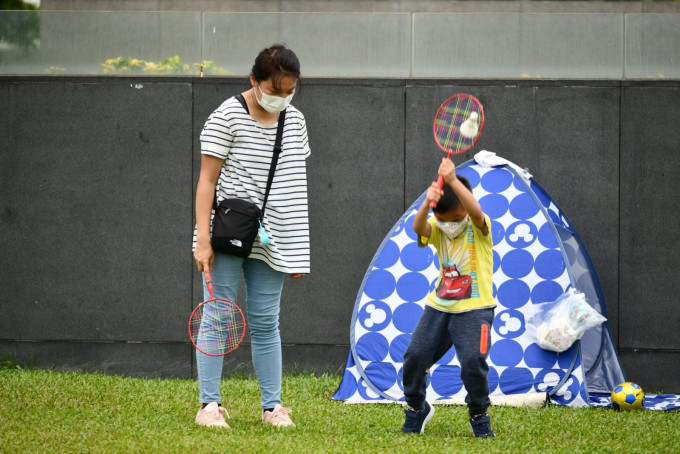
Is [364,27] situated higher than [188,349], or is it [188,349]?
[364,27]

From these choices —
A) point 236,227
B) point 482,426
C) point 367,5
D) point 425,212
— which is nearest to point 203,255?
point 236,227

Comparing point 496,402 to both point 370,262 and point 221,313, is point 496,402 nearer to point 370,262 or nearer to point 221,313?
point 370,262

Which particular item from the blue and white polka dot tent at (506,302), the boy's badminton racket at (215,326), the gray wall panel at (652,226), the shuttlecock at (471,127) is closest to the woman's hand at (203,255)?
the boy's badminton racket at (215,326)

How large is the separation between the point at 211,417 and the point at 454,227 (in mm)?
1343

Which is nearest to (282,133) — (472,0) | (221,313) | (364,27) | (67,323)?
(221,313)

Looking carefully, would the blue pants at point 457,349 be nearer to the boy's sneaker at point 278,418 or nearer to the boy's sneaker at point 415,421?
the boy's sneaker at point 415,421

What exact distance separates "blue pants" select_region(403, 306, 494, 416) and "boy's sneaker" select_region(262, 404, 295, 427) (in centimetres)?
55

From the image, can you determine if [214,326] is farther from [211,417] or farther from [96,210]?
[96,210]

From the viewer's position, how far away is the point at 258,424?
12.4 feet

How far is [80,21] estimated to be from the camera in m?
5.70

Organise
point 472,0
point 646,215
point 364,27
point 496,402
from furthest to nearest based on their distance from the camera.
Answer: point 472,0 < point 364,27 < point 646,215 < point 496,402

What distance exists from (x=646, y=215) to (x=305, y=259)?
2670mm

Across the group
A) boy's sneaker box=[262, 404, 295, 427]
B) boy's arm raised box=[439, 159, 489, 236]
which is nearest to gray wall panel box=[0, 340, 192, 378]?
boy's sneaker box=[262, 404, 295, 427]

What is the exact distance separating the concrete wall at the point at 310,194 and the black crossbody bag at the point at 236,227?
77.3 inches
